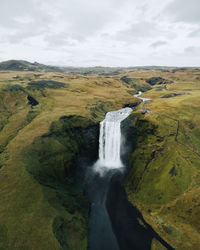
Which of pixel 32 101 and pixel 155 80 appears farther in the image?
pixel 155 80

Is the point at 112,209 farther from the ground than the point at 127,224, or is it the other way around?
the point at 127,224

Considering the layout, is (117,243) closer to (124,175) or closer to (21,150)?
(124,175)

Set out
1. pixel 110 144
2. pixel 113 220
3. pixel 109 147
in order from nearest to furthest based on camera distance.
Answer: pixel 113 220 → pixel 109 147 → pixel 110 144

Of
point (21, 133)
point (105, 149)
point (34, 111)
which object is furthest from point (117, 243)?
point (34, 111)

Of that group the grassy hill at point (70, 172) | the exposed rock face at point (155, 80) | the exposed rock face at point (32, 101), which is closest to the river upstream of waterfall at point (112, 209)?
the grassy hill at point (70, 172)

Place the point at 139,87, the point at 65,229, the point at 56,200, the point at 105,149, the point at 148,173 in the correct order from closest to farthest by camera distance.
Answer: the point at 65,229
the point at 56,200
the point at 148,173
the point at 105,149
the point at 139,87

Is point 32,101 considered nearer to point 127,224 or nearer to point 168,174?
point 127,224

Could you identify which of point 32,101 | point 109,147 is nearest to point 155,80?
point 109,147

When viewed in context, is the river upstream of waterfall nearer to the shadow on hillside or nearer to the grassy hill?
the shadow on hillside
